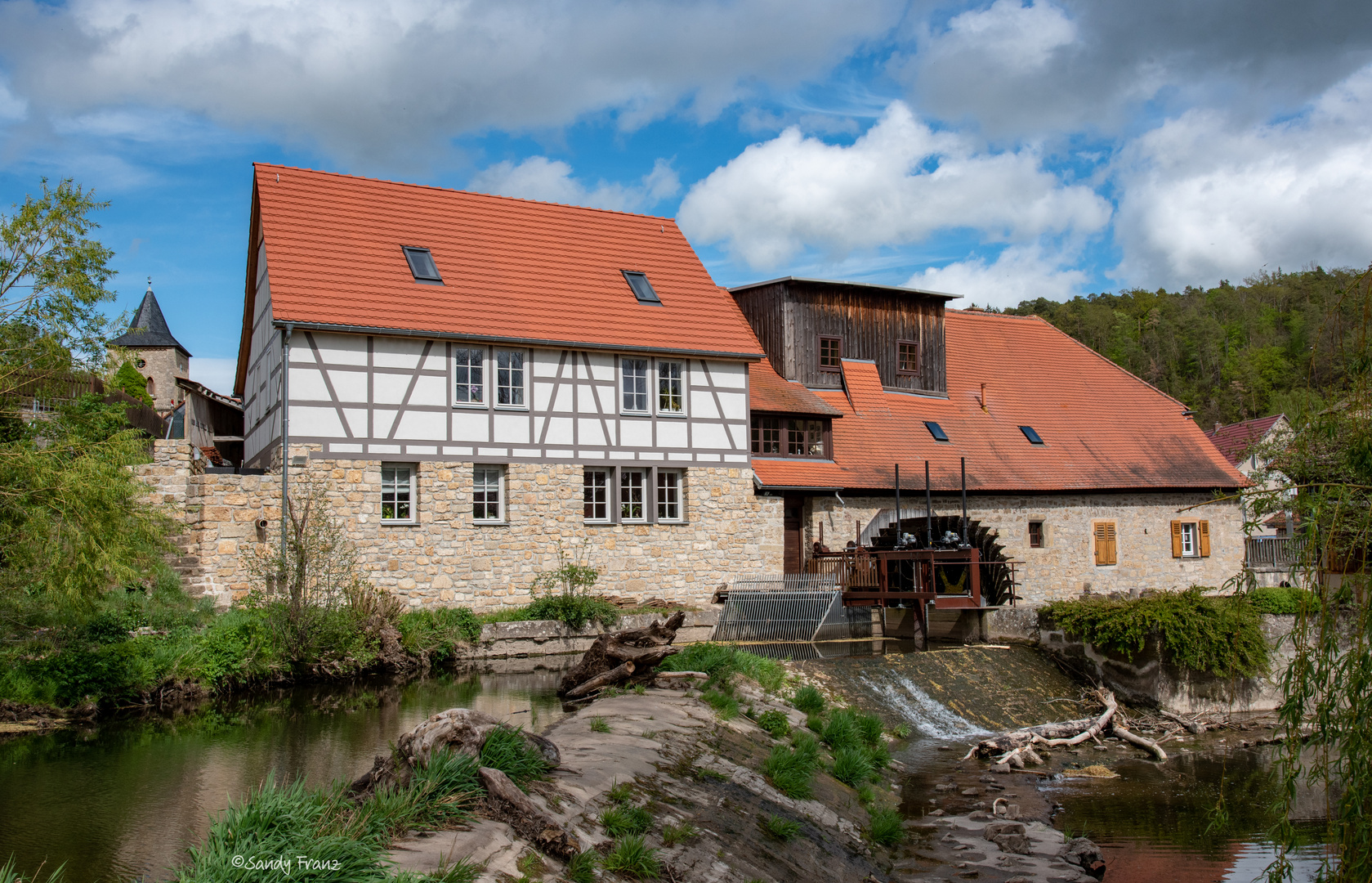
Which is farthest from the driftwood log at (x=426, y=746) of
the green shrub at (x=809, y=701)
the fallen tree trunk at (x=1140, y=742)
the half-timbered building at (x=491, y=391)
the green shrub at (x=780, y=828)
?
the half-timbered building at (x=491, y=391)

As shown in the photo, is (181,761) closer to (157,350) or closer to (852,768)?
(852,768)

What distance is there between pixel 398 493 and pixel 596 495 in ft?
11.9

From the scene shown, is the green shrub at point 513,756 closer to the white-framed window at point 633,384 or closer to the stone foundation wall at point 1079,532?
the white-framed window at point 633,384

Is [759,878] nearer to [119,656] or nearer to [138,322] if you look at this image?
[119,656]

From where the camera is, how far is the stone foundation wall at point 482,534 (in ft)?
52.3

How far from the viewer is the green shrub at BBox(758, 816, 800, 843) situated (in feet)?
23.8

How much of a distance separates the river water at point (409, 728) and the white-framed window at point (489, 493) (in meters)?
3.43

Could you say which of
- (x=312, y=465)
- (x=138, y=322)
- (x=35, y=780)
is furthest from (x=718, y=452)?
(x=138, y=322)

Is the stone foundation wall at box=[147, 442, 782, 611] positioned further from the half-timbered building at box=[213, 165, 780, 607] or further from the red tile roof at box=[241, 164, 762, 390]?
the red tile roof at box=[241, 164, 762, 390]

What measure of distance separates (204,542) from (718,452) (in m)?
9.16

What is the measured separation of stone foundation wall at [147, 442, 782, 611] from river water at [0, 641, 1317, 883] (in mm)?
2840

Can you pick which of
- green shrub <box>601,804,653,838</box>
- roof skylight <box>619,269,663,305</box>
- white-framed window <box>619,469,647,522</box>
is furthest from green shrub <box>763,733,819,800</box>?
roof skylight <box>619,269,663,305</box>

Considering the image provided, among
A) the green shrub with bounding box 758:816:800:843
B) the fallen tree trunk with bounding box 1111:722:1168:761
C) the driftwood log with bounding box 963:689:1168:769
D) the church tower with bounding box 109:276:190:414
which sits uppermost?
the church tower with bounding box 109:276:190:414

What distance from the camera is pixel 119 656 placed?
1194cm
